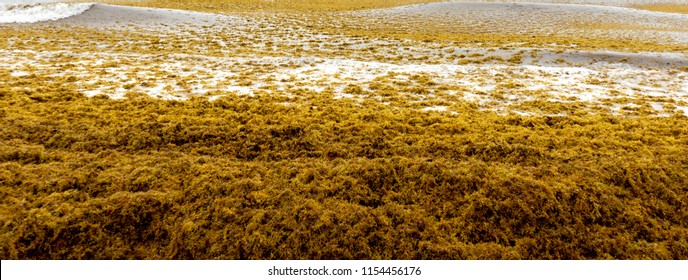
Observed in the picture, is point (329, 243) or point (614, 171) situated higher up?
point (614, 171)

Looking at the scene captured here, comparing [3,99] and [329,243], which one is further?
[3,99]

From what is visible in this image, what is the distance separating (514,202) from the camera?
491cm

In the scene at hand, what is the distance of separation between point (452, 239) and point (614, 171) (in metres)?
3.64

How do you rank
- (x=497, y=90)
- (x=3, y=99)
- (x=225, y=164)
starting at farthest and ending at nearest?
1. (x=497, y=90)
2. (x=3, y=99)
3. (x=225, y=164)

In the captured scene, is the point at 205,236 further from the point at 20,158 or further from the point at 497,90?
the point at 497,90

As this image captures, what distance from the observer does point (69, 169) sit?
5.40 meters

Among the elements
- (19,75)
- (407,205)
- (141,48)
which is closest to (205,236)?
(407,205)
